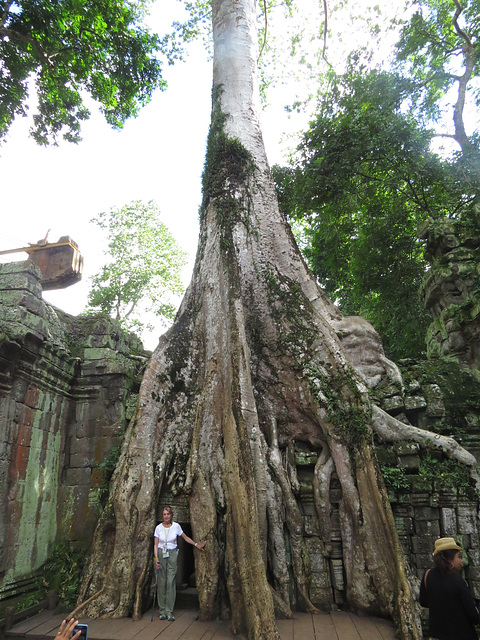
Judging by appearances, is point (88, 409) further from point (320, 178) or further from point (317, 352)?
point (320, 178)

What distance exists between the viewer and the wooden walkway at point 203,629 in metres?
2.68

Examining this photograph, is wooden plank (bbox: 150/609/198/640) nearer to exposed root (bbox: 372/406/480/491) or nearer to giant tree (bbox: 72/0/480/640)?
giant tree (bbox: 72/0/480/640)

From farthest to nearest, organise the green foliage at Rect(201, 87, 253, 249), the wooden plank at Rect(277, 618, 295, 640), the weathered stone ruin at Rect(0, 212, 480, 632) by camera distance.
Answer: the green foliage at Rect(201, 87, 253, 249) → the weathered stone ruin at Rect(0, 212, 480, 632) → the wooden plank at Rect(277, 618, 295, 640)

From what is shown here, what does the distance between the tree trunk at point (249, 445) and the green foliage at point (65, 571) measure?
36cm

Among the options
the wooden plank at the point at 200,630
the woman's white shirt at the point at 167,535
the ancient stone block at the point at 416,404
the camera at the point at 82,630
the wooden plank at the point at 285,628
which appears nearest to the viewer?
the camera at the point at 82,630

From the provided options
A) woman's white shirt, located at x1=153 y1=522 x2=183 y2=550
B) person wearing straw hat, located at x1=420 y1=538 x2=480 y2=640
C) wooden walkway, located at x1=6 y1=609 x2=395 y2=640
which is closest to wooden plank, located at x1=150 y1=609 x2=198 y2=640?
wooden walkway, located at x1=6 y1=609 x2=395 y2=640

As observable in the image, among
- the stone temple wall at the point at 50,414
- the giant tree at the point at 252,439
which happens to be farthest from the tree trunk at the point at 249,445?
the stone temple wall at the point at 50,414

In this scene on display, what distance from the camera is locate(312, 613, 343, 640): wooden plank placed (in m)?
2.64

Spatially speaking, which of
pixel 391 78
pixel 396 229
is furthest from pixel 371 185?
pixel 391 78

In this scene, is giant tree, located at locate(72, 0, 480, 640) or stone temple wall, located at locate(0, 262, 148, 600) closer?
giant tree, located at locate(72, 0, 480, 640)

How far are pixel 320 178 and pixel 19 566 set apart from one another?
693cm

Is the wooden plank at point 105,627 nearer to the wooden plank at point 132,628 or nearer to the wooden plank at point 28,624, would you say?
the wooden plank at point 132,628

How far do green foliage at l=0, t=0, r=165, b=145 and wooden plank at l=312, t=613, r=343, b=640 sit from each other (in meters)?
7.94

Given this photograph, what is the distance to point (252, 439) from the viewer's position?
3291mm
